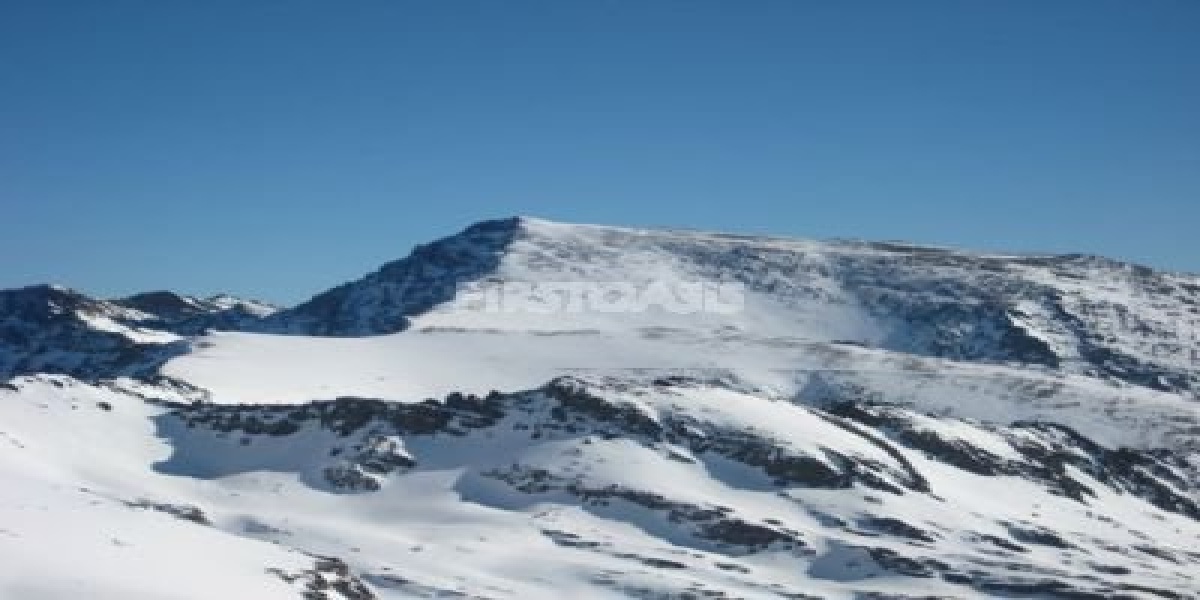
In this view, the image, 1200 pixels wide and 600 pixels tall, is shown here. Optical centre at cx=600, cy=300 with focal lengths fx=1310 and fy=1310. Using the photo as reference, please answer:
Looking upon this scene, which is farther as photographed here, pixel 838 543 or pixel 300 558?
pixel 838 543

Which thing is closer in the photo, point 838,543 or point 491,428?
point 838,543

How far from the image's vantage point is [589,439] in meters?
140

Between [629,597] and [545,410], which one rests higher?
[545,410]

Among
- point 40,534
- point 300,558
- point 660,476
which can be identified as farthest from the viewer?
point 660,476

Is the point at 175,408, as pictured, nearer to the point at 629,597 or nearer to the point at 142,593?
the point at 629,597

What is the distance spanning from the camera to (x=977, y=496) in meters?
146

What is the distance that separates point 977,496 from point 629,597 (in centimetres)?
5634

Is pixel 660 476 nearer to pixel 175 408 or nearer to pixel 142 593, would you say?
pixel 175 408

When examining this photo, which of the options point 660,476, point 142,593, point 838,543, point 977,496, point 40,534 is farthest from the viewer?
point 977,496

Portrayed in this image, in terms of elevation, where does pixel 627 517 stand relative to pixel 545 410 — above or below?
below

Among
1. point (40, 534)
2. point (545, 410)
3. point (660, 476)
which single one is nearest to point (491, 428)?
point (545, 410)

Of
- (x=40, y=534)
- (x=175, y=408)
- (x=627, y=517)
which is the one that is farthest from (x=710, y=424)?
(x=40, y=534)

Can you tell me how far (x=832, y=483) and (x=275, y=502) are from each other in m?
56.7

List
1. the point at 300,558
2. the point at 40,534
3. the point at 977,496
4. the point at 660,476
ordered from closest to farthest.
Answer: the point at 40,534 < the point at 300,558 < the point at 660,476 < the point at 977,496
